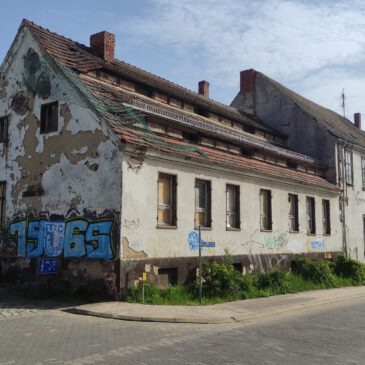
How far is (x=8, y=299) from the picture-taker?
1403cm

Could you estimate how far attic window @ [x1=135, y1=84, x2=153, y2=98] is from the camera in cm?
1903

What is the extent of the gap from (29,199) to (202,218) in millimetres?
5783

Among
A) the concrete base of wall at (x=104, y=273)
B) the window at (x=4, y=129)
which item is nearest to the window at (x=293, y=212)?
the concrete base of wall at (x=104, y=273)

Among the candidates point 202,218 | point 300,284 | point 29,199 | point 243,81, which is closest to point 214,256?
point 202,218

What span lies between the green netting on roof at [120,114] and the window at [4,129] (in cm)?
342

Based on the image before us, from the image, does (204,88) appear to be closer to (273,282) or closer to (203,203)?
(203,203)

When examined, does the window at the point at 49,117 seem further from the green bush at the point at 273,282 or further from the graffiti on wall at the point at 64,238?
the green bush at the point at 273,282

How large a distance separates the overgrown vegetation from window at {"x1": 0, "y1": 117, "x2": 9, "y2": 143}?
802 cm

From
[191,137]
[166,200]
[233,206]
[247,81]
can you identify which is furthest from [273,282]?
[247,81]

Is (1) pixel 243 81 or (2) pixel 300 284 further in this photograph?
(1) pixel 243 81

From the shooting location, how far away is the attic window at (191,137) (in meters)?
17.3

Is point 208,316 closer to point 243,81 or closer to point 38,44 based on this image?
point 38,44

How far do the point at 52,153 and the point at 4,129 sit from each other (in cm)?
326

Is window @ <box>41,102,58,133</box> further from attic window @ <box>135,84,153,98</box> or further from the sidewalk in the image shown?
the sidewalk
